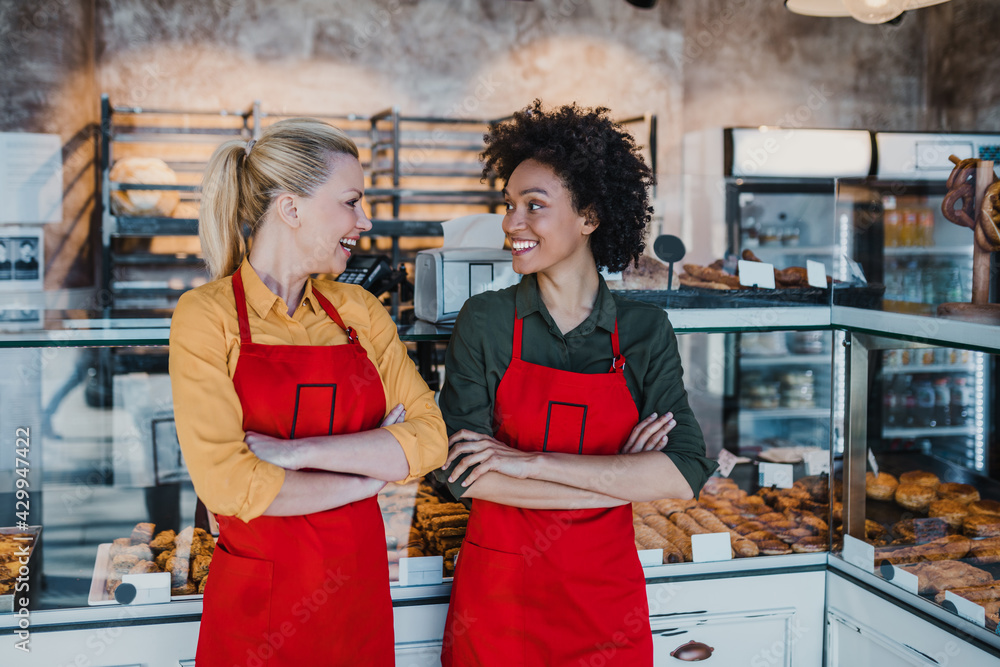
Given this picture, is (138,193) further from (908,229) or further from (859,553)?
(859,553)

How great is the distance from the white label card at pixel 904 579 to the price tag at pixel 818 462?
32 cm

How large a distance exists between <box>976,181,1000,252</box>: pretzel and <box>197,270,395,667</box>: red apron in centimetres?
153

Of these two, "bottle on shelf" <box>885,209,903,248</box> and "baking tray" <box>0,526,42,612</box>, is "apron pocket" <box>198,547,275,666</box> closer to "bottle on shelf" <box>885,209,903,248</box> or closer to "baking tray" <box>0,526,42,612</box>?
"baking tray" <box>0,526,42,612</box>

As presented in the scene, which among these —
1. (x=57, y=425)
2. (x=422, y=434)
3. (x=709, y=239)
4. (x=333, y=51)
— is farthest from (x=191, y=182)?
(x=422, y=434)

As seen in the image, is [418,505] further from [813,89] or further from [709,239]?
[813,89]

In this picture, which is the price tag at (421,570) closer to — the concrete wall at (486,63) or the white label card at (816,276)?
the white label card at (816,276)

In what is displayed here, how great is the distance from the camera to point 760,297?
6.97 feet

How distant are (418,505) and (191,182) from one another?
12.1 ft

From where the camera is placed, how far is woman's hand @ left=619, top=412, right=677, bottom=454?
160 centimetres

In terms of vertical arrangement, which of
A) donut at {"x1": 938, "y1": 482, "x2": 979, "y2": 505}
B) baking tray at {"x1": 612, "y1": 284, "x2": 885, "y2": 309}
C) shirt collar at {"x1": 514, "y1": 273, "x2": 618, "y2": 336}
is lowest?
donut at {"x1": 938, "y1": 482, "x2": 979, "y2": 505}

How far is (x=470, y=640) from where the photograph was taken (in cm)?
160

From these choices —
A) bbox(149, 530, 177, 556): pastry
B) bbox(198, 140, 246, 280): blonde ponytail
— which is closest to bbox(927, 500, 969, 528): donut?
bbox(198, 140, 246, 280): blonde ponytail

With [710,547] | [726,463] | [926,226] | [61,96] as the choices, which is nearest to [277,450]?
[710,547]

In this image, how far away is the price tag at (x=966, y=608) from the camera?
1.72 meters
